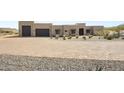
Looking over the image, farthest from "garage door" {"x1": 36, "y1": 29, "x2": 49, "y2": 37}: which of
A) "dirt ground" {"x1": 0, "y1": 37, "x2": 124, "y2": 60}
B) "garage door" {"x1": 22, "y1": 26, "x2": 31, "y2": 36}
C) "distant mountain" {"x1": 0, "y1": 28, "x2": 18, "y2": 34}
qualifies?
"dirt ground" {"x1": 0, "y1": 37, "x2": 124, "y2": 60}

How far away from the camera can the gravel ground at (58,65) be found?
9.80m

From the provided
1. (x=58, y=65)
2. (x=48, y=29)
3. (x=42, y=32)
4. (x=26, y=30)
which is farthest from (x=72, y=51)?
(x=26, y=30)

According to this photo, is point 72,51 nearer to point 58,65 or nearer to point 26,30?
point 58,65

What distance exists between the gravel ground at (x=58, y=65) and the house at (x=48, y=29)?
75.5 feet

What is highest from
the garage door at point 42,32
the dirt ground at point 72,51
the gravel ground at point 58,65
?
the garage door at point 42,32

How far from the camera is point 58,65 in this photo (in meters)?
10.2

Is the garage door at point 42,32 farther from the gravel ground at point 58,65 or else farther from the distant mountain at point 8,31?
the gravel ground at point 58,65

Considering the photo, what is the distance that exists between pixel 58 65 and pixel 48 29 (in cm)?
2528

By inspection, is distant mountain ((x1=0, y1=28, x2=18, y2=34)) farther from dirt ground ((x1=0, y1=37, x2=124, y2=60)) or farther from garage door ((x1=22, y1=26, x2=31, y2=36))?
dirt ground ((x1=0, y1=37, x2=124, y2=60))

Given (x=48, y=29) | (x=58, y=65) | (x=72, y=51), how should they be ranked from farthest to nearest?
(x=48, y=29)
(x=72, y=51)
(x=58, y=65)

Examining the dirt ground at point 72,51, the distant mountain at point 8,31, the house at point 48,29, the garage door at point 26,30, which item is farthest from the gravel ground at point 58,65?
the distant mountain at point 8,31
